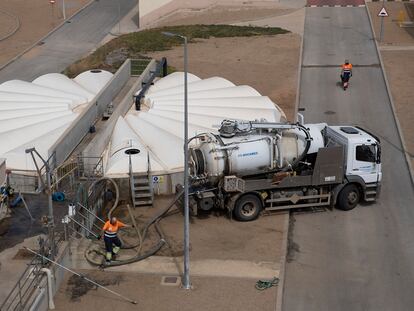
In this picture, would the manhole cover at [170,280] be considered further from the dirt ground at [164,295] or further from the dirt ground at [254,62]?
the dirt ground at [254,62]

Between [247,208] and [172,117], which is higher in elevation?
[172,117]

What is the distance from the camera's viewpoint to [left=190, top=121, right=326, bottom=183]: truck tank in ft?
81.1

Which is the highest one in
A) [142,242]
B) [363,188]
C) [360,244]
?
[363,188]

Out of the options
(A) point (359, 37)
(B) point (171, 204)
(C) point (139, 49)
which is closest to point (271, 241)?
(B) point (171, 204)

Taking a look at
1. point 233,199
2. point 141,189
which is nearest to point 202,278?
point 233,199

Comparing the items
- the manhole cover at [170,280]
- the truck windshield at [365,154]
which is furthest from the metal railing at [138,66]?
the manhole cover at [170,280]

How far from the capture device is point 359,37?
54750 millimetres

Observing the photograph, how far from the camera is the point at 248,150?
24.8m

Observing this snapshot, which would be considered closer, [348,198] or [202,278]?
[202,278]

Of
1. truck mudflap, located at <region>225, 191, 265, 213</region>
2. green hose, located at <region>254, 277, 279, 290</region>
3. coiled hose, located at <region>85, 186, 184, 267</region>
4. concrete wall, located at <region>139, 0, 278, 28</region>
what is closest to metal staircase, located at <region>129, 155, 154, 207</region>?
coiled hose, located at <region>85, 186, 184, 267</region>

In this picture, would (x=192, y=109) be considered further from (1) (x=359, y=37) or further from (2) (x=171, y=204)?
(1) (x=359, y=37)

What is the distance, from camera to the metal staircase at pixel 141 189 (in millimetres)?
26438

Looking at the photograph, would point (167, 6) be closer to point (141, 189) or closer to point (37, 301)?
point (141, 189)

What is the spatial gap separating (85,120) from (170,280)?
11.0 metres
